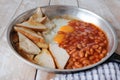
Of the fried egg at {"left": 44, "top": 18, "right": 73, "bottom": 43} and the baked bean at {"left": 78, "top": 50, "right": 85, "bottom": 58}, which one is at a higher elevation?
the fried egg at {"left": 44, "top": 18, "right": 73, "bottom": 43}

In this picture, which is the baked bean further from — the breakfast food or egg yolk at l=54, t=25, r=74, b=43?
egg yolk at l=54, t=25, r=74, b=43

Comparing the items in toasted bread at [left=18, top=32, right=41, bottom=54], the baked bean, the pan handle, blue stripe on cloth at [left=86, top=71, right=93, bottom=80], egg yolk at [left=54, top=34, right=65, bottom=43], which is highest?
egg yolk at [left=54, top=34, right=65, bottom=43]

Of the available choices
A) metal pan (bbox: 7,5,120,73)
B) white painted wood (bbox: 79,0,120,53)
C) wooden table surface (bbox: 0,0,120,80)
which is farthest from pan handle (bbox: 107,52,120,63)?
white painted wood (bbox: 79,0,120,53)

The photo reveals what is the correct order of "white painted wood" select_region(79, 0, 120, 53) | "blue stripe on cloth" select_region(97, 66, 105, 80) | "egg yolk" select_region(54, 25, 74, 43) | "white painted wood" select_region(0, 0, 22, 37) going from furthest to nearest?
"white painted wood" select_region(79, 0, 120, 53), "white painted wood" select_region(0, 0, 22, 37), "egg yolk" select_region(54, 25, 74, 43), "blue stripe on cloth" select_region(97, 66, 105, 80)

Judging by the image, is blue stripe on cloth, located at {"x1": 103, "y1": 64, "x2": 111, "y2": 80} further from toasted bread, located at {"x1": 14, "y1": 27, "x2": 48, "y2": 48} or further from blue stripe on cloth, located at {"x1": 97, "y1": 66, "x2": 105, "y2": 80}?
toasted bread, located at {"x1": 14, "y1": 27, "x2": 48, "y2": 48}

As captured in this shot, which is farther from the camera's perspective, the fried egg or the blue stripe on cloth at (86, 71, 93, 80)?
the fried egg

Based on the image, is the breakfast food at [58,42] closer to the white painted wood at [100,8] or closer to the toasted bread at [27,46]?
the toasted bread at [27,46]

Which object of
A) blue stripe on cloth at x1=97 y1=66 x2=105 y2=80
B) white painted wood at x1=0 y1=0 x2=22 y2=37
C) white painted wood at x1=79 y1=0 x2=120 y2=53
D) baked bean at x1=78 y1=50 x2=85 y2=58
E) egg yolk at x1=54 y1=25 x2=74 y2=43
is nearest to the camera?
blue stripe on cloth at x1=97 y1=66 x2=105 y2=80

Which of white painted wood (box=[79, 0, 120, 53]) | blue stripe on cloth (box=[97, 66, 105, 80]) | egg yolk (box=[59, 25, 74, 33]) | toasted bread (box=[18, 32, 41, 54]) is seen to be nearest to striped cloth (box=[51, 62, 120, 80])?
blue stripe on cloth (box=[97, 66, 105, 80])
